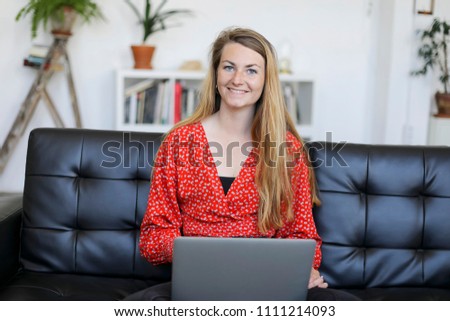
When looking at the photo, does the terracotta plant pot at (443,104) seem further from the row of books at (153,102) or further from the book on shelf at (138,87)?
the book on shelf at (138,87)

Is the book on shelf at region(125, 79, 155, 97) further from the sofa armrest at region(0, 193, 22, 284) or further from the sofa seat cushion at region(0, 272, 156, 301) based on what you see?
the sofa seat cushion at region(0, 272, 156, 301)

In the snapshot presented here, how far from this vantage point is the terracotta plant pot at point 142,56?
14.2ft

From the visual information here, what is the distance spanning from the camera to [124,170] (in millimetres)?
2121

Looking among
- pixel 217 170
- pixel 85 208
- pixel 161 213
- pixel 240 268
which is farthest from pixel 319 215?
pixel 85 208

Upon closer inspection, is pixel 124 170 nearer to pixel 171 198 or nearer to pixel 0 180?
pixel 171 198

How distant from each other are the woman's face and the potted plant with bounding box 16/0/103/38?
2.49 metres

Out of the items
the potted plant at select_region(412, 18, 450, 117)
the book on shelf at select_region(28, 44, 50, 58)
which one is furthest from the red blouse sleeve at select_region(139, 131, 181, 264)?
the potted plant at select_region(412, 18, 450, 117)

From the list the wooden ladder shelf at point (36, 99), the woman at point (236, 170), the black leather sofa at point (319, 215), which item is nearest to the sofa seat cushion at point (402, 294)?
the black leather sofa at point (319, 215)

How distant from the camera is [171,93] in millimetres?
4359

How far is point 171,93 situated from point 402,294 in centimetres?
270

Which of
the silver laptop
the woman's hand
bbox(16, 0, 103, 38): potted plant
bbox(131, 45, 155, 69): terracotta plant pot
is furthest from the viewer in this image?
bbox(131, 45, 155, 69): terracotta plant pot

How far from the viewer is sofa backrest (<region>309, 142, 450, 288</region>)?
2.09 m
